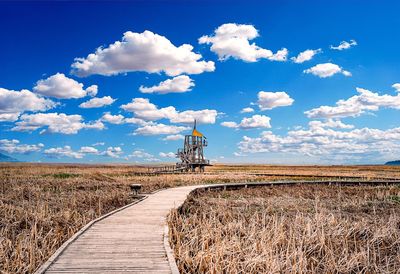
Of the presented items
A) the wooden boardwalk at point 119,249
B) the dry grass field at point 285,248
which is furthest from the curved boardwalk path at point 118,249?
the dry grass field at point 285,248

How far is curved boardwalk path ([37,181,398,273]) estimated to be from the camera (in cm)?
712

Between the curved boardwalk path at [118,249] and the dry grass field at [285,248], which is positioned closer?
the curved boardwalk path at [118,249]

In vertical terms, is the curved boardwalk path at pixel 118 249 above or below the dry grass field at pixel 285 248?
above

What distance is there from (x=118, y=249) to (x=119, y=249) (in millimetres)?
25

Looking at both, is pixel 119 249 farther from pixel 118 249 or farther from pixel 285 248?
pixel 285 248

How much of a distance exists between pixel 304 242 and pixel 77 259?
586 cm

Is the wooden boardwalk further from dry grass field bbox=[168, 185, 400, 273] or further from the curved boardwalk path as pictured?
dry grass field bbox=[168, 185, 400, 273]

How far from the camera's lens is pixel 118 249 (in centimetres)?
839

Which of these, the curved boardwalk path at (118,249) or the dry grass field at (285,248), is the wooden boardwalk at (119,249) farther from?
the dry grass field at (285,248)

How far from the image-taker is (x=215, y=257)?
817 cm

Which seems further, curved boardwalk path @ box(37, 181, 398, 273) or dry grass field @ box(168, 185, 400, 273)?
dry grass field @ box(168, 185, 400, 273)

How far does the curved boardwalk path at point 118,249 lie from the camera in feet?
23.4

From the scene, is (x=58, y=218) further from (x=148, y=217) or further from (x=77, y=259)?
(x=77, y=259)

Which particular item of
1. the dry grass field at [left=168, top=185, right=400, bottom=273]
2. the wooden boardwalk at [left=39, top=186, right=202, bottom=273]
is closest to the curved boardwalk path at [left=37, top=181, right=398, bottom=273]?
the wooden boardwalk at [left=39, top=186, right=202, bottom=273]
